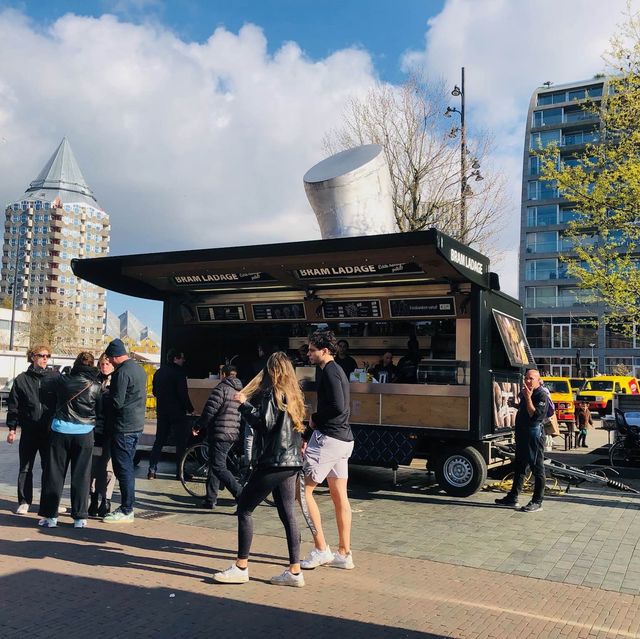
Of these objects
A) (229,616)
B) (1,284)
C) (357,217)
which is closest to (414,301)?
(357,217)

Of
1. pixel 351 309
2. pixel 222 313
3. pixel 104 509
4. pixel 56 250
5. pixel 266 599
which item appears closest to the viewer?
pixel 266 599

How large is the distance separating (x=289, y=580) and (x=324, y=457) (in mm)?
977

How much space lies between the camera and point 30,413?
25.3ft

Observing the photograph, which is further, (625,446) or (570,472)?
(625,446)

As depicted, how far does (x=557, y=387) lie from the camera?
2670cm

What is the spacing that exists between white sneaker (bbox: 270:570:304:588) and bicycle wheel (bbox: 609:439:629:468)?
9.04m

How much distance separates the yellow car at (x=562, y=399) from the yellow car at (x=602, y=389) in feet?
19.1

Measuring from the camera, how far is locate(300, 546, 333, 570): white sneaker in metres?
5.55

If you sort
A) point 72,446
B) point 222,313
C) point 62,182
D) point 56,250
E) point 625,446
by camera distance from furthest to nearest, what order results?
1. point 62,182
2. point 56,250
3. point 222,313
4. point 625,446
5. point 72,446

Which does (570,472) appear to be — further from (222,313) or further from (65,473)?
(222,313)

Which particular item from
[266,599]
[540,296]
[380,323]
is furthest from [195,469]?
[540,296]

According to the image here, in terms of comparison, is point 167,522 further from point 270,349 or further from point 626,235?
point 626,235

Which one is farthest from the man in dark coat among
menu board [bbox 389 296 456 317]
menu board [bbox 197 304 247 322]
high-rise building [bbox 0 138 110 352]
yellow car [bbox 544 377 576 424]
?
high-rise building [bbox 0 138 110 352]

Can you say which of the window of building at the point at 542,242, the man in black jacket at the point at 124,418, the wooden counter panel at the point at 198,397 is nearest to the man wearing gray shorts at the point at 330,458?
Result: the man in black jacket at the point at 124,418
